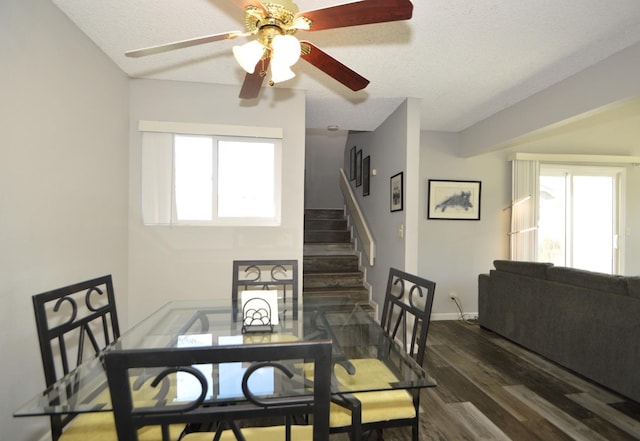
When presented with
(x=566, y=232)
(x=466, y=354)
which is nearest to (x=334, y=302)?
(x=466, y=354)

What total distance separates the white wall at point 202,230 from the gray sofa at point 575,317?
2.30m

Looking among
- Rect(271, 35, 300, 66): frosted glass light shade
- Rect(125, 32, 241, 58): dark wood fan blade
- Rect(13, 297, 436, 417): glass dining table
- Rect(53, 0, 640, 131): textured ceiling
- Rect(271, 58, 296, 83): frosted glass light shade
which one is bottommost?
Rect(13, 297, 436, 417): glass dining table

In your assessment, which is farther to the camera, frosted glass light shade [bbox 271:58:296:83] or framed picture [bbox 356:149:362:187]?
framed picture [bbox 356:149:362:187]

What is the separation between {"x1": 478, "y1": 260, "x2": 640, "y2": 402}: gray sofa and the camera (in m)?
2.10

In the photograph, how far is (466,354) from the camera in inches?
116

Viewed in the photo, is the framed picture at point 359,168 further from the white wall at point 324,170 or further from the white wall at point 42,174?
the white wall at point 42,174

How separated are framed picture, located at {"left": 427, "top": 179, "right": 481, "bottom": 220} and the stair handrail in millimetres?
891

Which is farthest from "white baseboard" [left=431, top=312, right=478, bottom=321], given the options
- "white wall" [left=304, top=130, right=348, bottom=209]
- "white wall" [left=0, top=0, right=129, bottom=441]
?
"white wall" [left=0, top=0, right=129, bottom=441]

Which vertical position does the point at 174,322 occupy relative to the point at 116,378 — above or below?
below

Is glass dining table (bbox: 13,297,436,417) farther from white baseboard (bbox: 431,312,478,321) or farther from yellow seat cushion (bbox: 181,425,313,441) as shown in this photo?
white baseboard (bbox: 431,312,478,321)

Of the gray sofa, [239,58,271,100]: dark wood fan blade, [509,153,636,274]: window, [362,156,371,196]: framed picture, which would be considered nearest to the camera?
[239,58,271,100]: dark wood fan blade

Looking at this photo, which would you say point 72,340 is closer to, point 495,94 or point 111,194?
point 111,194

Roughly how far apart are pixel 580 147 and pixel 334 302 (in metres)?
4.55

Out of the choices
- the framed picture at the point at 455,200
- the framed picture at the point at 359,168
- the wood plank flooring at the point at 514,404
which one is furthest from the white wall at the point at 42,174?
the framed picture at the point at 455,200
